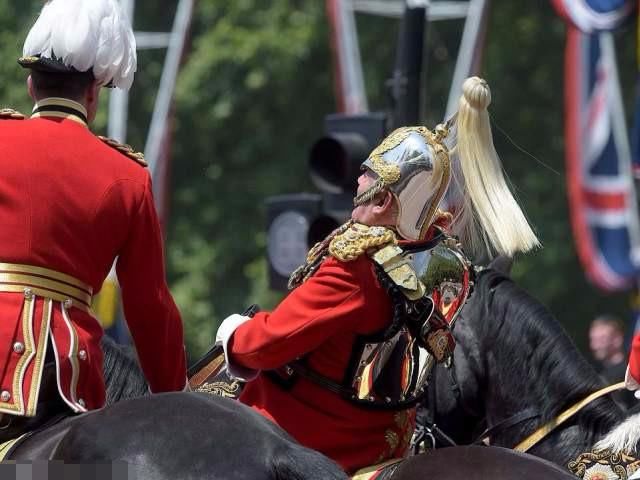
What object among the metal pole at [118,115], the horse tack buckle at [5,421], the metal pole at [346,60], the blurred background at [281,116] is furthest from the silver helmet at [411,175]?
the blurred background at [281,116]

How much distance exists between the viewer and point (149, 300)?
421 centimetres

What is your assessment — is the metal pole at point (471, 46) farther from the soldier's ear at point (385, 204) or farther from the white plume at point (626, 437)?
the soldier's ear at point (385, 204)

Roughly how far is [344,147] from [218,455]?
545 cm

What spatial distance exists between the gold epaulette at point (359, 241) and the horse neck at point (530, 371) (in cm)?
128

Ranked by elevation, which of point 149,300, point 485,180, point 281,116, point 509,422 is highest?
point 485,180

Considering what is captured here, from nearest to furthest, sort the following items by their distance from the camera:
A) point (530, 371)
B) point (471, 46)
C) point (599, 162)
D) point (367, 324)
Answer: point (367, 324), point (530, 371), point (471, 46), point (599, 162)

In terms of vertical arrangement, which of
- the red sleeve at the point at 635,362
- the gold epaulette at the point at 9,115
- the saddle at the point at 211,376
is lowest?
the saddle at the point at 211,376

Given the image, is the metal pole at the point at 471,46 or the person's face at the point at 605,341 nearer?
the person's face at the point at 605,341

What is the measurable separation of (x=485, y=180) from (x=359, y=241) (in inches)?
26.9

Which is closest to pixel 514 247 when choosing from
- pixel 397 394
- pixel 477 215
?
pixel 477 215

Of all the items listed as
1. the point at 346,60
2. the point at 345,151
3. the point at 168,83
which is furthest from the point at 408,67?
the point at 168,83

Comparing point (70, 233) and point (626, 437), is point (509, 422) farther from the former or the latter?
point (70, 233)

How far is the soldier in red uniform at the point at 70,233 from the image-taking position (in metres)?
4.06

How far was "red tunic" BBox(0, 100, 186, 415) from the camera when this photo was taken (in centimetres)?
405
